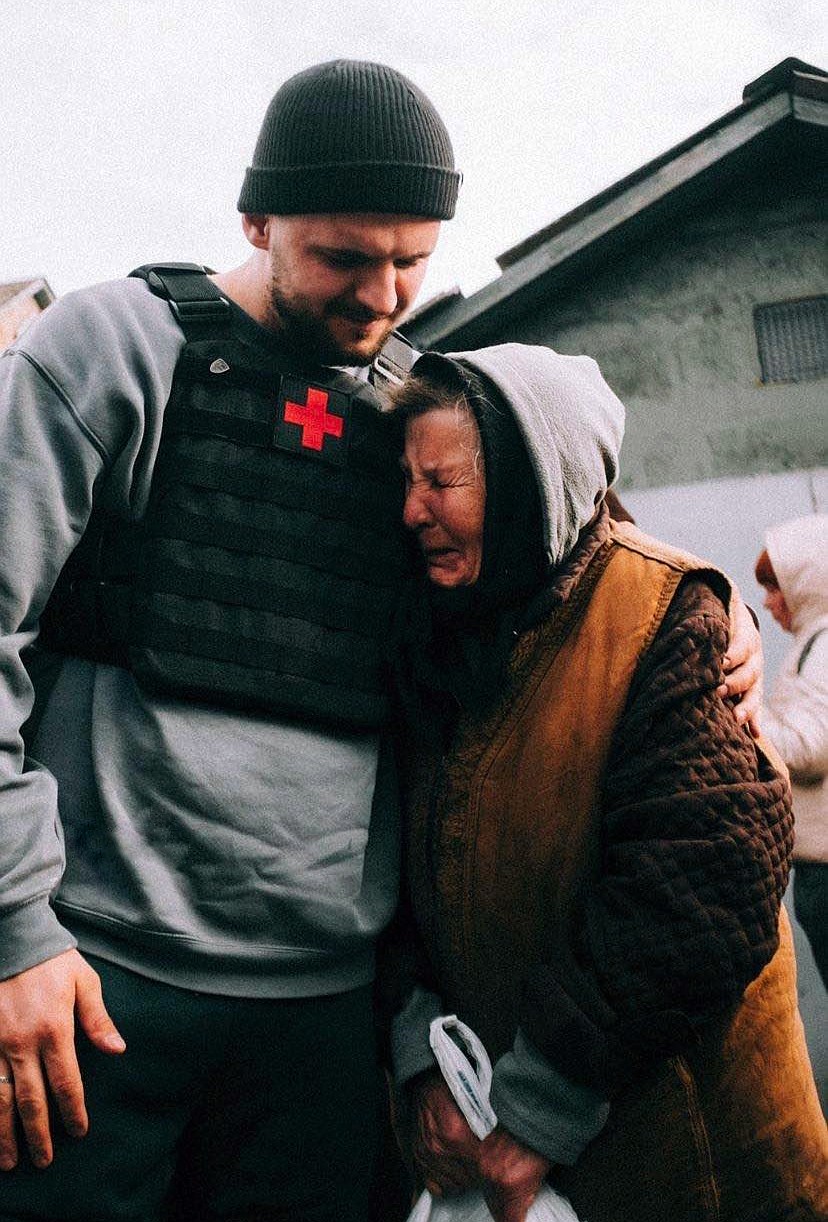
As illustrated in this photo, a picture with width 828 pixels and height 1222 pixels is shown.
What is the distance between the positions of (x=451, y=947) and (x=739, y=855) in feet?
1.89

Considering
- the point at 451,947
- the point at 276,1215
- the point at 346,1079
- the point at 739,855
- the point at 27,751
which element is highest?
the point at 27,751

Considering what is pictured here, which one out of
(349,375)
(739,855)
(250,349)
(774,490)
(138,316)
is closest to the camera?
(739,855)

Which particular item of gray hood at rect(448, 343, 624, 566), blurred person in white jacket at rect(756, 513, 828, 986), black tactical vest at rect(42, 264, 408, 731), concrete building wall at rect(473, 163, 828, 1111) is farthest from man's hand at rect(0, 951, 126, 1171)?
concrete building wall at rect(473, 163, 828, 1111)

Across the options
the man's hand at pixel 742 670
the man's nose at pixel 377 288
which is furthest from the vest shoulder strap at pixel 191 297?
the man's hand at pixel 742 670

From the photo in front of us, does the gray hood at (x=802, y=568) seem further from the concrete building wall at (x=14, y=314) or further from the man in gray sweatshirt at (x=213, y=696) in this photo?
the concrete building wall at (x=14, y=314)

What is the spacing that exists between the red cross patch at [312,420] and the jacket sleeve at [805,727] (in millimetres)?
2838

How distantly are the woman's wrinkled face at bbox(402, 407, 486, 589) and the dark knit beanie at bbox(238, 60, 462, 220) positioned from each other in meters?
0.37

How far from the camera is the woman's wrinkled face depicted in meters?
1.91

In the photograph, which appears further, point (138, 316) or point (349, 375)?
point (349, 375)

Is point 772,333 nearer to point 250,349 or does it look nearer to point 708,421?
point 708,421

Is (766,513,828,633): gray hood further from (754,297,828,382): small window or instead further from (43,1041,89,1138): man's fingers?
(43,1041,89,1138): man's fingers

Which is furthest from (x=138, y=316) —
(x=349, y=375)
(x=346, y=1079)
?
(x=346, y=1079)

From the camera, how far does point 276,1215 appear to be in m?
1.83

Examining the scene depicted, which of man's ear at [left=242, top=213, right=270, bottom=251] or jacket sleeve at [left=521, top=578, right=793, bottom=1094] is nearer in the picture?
jacket sleeve at [left=521, top=578, right=793, bottom=1094]
